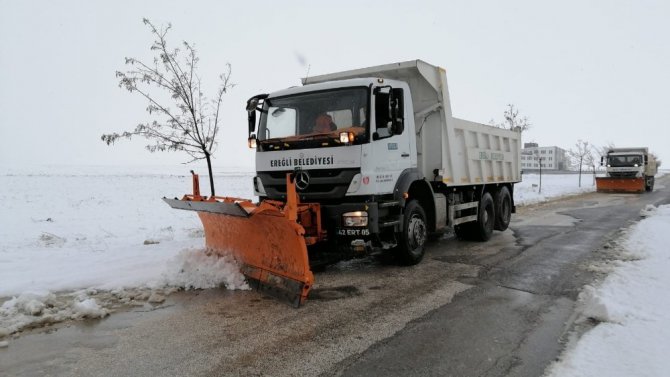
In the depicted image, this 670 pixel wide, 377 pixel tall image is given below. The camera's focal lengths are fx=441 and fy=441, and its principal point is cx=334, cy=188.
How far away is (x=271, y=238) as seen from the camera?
564 cm

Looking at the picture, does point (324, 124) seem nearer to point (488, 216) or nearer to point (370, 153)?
point (370, 153)

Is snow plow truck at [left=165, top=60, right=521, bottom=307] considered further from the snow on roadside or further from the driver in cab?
the snow on roadside

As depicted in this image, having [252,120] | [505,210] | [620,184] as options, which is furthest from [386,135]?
[620,184]

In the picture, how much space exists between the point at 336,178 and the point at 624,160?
92.0 ft

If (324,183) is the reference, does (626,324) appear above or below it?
below

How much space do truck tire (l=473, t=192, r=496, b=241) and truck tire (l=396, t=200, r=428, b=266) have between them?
2796 mm

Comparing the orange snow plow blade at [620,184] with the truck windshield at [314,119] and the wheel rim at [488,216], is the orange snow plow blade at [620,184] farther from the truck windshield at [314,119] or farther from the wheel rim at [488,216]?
the truck windshield at [314,119]

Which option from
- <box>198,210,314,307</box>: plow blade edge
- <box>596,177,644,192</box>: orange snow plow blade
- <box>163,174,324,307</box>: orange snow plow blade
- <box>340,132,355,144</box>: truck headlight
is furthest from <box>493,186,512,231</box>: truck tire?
<box>596,177,644,192</box>: orange snow plow blade

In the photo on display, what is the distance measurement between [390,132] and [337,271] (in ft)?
7.61

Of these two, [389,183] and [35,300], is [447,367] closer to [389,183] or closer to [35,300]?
[389,183]

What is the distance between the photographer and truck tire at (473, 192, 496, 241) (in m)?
9.62

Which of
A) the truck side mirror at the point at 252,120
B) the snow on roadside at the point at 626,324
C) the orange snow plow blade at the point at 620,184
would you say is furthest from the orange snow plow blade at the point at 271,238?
the orange snow plow blade at the point at 620,184

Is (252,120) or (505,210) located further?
(505,210)

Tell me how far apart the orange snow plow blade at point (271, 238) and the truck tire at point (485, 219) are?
191 inches
